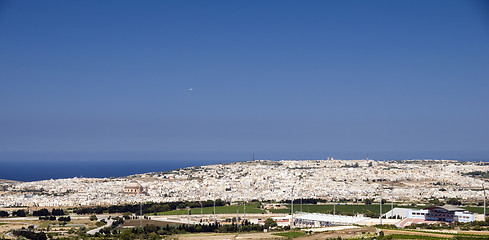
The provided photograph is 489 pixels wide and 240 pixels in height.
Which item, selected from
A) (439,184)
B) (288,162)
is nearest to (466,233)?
(439,184)

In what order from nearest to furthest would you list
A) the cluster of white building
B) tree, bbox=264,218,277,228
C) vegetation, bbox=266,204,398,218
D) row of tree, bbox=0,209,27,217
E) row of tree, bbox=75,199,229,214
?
1. tree, bbox=264,218,277,228
2. row of tree, bbox=0,209,27,217
3. vegetation, bbox=266,204,398,218
4. row of tree, bbox=75,199,229,214
5. the cluster of white building

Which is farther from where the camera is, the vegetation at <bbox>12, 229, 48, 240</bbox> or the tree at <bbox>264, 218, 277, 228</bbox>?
the tree at <bbox>264, 218, 277, 228</bbox>

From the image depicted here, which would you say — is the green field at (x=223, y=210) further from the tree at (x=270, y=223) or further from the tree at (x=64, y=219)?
the tree at (x=64, y=219)

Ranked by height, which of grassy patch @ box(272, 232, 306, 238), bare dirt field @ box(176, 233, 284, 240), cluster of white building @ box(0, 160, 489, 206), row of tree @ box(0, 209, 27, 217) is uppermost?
cluster of white building @ box(0, 160, 489, 206)

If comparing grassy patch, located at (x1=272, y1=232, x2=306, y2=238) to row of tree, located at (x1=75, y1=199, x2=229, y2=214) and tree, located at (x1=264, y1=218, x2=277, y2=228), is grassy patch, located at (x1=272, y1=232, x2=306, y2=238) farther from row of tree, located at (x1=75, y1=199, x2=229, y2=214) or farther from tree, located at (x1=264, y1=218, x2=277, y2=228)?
row of tree, located at (x1=75, y1=199, x2=229, y2=214)

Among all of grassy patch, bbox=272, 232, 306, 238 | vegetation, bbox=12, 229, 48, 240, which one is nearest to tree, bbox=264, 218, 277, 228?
grassy patch, bbox=272, 232, 306, 238

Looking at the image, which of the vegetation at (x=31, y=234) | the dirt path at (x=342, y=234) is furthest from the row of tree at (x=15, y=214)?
the dirt path at (x=342, y=234)

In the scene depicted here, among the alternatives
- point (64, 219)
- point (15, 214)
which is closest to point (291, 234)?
point (64, 219)

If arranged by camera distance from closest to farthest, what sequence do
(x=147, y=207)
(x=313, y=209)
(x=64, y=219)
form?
(x=64, y=219) → (x=313, y=209) → (x=147, y=207)

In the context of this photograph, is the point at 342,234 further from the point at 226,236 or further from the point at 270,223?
the point at 270,223
